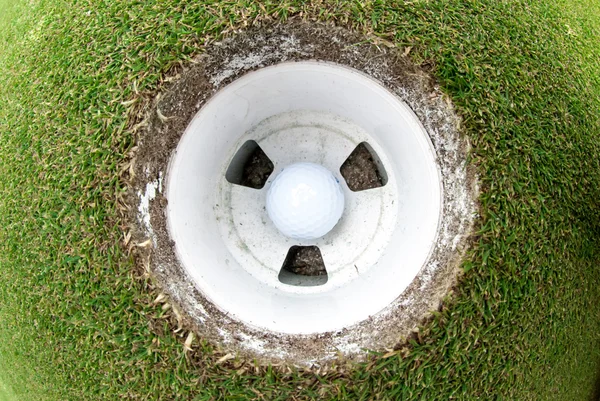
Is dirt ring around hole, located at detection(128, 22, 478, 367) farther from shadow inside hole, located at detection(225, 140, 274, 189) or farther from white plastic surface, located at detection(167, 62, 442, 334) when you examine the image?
shadow inside hole, located at detection(225, 140, 274, 189)

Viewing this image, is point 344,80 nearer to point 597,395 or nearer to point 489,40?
point 489,40

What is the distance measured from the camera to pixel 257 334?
1.23 m

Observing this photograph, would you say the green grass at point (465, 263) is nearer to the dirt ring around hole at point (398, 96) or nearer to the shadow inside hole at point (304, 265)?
the dirt ring around hole at point (398, 96)

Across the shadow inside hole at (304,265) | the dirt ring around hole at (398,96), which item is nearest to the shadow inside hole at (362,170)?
the shadow inside hole at (304,265)

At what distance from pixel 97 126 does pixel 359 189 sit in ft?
3.18

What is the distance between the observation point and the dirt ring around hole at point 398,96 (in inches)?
46.9

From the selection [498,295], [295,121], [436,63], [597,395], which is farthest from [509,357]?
[295,121]

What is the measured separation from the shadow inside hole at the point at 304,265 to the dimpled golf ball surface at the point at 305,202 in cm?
14

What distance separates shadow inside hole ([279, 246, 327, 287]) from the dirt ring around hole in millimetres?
407

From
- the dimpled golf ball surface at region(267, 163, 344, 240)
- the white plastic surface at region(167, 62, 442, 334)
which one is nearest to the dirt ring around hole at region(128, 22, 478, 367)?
the white plastic surface at region(167, 62, 442, 334)

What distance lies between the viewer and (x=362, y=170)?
170 cm

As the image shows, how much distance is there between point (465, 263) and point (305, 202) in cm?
53

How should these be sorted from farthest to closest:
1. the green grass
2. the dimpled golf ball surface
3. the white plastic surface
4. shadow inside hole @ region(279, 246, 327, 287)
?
shadow inside hole @ region(279, 246, 327, 287), the dimpled golf ball surface, the white plastic surface, the green grass

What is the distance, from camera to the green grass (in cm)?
118
